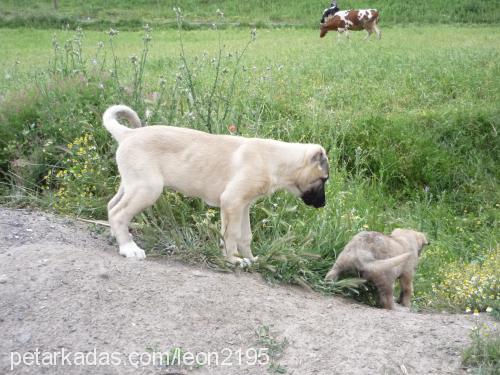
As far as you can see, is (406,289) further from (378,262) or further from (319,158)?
(319,158)

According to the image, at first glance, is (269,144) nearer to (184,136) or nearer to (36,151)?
(184,136)

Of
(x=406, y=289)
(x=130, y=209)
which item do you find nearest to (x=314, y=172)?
(x=406, y=289)

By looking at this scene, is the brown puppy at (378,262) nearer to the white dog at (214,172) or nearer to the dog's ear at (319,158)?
the white dog at (214,172)

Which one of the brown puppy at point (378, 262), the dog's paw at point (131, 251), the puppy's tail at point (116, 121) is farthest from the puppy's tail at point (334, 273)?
the puppy's tail at point (116, 121)

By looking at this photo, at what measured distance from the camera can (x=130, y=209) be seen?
5.71 metres

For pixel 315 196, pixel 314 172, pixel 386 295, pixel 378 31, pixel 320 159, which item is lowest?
pixel 386 295

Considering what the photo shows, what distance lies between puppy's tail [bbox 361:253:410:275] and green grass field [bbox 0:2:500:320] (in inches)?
12.0

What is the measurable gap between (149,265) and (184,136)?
1196mm

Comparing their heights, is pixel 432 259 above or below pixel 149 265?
below

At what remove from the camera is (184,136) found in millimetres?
5945

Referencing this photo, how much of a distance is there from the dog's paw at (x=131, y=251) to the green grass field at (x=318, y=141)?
25cm

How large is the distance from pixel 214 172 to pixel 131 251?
3.14 ft

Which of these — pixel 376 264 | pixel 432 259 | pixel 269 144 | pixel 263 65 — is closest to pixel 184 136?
pixel 269 144

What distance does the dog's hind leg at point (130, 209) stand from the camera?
18.7ft
